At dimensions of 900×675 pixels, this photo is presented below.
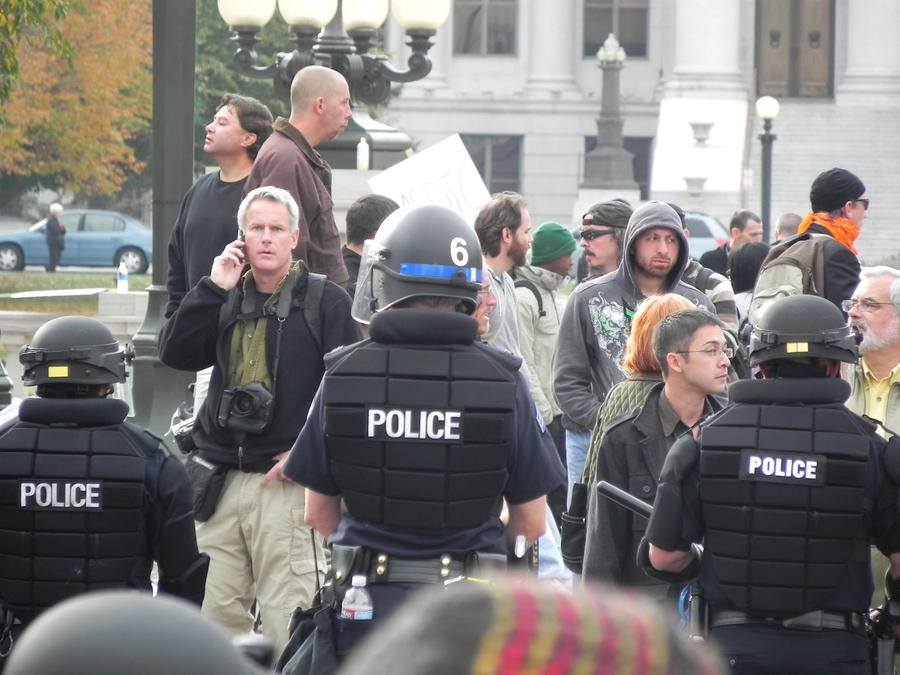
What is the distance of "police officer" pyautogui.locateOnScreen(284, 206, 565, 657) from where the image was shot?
12.8 feet

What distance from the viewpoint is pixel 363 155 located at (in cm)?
1104

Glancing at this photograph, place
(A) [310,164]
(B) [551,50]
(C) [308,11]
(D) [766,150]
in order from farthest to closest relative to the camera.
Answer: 1. (B) [551,50]
2. (D) [766,150]
3. (C) [308,11]
4. (A) [310,164]

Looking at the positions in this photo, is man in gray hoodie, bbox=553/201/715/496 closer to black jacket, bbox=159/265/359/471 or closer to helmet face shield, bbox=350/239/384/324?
black jacket, bbox=159/265/359/471

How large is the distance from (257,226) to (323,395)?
175 centimetres

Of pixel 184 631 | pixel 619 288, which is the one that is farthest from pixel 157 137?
pixel 184 631

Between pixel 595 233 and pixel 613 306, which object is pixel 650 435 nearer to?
pixel 613 306

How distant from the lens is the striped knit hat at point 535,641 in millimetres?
1271

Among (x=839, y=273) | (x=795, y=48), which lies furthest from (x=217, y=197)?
(x=795, y=48)

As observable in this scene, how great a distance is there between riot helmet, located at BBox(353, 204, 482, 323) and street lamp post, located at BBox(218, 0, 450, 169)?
745cm

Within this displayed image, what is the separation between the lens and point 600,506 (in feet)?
16.4

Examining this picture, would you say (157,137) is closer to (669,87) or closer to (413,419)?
(413,419)

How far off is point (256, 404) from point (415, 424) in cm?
160

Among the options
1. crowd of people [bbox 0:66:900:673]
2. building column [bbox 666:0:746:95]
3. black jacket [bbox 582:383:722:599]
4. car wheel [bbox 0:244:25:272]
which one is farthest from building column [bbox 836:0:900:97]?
black jacket [bbox 582:383:722:599]

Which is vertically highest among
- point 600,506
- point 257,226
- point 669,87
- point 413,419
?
point 669,87
